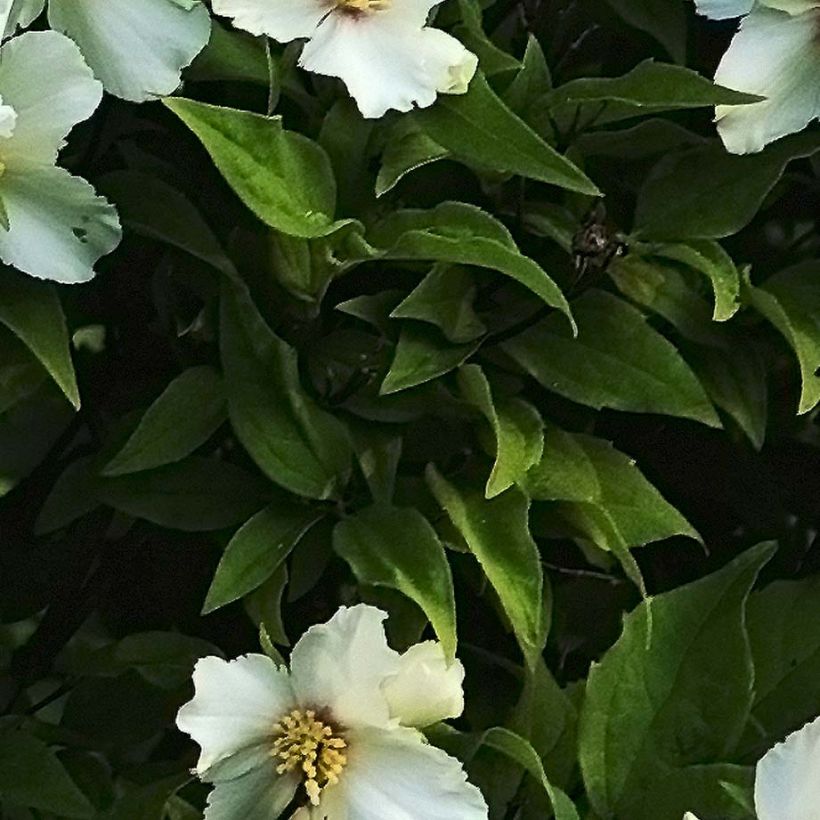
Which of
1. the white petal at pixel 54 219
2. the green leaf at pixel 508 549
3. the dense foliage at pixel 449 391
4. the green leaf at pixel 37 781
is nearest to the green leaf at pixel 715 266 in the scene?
the dense foliage at pixel 449 391

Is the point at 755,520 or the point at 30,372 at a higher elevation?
the point at 30,372

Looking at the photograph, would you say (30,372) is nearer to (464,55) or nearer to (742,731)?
(464,55)

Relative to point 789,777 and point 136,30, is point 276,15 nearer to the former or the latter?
point 136,30

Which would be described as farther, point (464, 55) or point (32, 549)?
point (32, 549)

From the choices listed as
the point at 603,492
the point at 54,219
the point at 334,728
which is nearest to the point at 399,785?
the point at 334,728

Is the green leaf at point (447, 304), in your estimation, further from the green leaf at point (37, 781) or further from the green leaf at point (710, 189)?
the green leaf at point (37, 781)

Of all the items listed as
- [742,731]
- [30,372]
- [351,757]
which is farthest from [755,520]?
[30,372]

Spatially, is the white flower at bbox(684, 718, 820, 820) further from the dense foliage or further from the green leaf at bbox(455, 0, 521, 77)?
the green leaf at bbox(455, 0, 521, 77)

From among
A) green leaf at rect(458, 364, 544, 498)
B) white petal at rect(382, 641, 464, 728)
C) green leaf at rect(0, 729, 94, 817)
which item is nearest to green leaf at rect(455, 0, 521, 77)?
green leaf at rect(458, 364, 544, 498)
